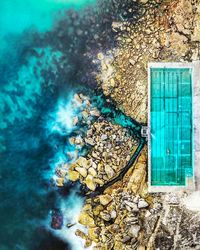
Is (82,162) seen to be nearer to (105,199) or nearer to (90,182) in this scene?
(90,182)

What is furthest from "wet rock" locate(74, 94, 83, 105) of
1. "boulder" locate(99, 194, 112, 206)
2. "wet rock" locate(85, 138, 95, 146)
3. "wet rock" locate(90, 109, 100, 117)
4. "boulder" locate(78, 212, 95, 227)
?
"boulder" locate(78, 212, 95, 227)

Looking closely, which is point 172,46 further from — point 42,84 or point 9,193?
point 9,193

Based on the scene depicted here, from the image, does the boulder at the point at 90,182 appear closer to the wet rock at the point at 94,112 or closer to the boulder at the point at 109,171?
the boulder at the point at 109,171

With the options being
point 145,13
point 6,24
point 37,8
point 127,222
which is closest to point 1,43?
point 6,24

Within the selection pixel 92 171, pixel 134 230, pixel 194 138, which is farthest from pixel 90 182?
pixel 194 138

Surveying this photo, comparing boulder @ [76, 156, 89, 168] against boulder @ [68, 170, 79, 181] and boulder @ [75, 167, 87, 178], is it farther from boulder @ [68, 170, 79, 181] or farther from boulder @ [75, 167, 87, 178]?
boulder @ [68, 170, 79, 181]

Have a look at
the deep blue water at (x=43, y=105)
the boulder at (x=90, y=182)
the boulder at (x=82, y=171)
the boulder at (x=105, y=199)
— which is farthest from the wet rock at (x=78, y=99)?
the boulder at (x=105, y=199)
